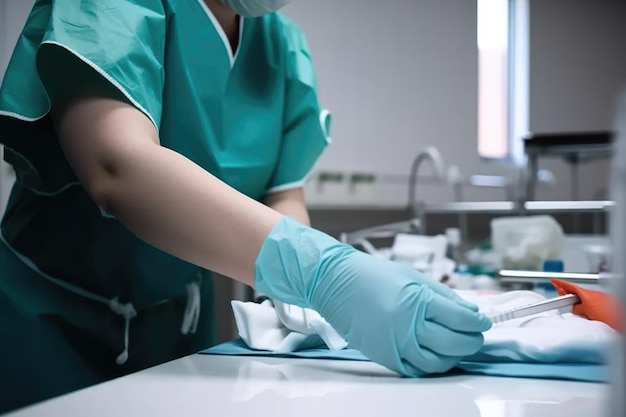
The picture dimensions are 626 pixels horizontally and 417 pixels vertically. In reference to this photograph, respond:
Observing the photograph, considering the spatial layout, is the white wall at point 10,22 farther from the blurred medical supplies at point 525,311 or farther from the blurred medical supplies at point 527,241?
the blurred medical supplies at point 527,241

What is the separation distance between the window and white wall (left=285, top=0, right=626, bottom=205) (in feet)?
0.25

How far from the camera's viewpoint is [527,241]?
166cm

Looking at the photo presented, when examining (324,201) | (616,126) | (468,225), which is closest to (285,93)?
(616,126)

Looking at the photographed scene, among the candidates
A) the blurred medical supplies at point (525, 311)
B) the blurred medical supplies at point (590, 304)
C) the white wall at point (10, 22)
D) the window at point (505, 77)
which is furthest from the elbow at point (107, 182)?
the window at point (505, 77)

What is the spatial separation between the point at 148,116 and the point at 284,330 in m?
0.33

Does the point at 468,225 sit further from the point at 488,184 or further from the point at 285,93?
the point at 285,93

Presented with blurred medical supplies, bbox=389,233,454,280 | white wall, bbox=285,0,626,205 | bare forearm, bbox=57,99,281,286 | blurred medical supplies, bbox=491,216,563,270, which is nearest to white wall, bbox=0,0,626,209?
white wall, bbox=285,0,626,205

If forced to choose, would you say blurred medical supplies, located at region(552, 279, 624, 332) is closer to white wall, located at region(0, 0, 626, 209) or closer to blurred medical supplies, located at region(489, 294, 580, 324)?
blurred medical supplies, located at region(489, 294, 580, 324)

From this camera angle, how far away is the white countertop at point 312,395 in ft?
1.65

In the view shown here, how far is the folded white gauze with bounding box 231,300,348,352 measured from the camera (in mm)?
780

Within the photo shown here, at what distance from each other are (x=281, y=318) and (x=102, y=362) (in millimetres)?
455

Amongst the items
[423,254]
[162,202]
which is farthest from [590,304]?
[423,254]

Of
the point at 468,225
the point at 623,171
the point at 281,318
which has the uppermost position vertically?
the point at 623,171

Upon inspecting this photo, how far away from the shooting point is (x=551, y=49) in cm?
416
